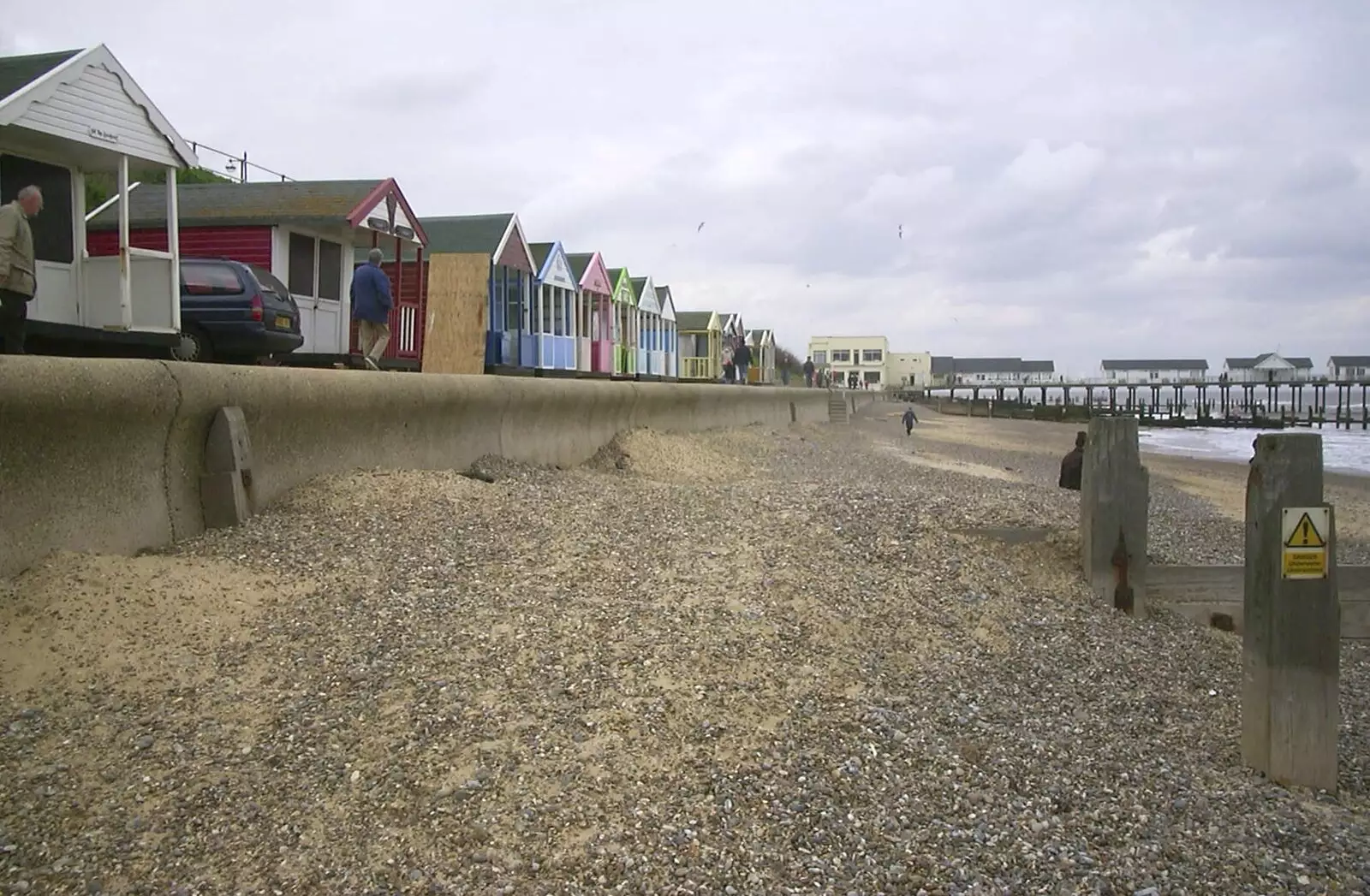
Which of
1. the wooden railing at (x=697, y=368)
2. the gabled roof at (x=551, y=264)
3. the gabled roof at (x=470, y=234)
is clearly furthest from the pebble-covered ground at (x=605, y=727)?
the wooden railing at (x=697, y=368)

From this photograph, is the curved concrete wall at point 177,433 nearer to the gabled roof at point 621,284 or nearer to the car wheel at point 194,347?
the car wheel at point 194,347

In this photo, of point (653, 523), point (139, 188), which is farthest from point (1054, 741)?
point (139, 188)

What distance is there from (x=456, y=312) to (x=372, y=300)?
18.7 feet

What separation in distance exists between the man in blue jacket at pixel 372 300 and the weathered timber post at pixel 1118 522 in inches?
352

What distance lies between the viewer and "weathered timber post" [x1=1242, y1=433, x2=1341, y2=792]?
15.5 ft

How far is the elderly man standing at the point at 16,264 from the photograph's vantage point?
6961 millimetres

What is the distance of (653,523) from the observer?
23.6 ft

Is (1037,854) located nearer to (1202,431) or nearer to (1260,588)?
(1260,588)

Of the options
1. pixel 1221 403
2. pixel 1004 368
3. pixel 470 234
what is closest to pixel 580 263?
pixel 470 234

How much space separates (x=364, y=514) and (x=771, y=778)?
3.42m

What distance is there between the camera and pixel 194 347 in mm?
11859

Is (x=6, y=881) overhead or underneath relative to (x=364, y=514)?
underneath

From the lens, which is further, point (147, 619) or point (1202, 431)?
point (1202, 431)

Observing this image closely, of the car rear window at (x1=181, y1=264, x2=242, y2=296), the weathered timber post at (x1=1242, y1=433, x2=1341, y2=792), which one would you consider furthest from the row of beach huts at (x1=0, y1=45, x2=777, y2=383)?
the weathered timber post at (x1=1242, y1=433, x2=1341, y2=792)
